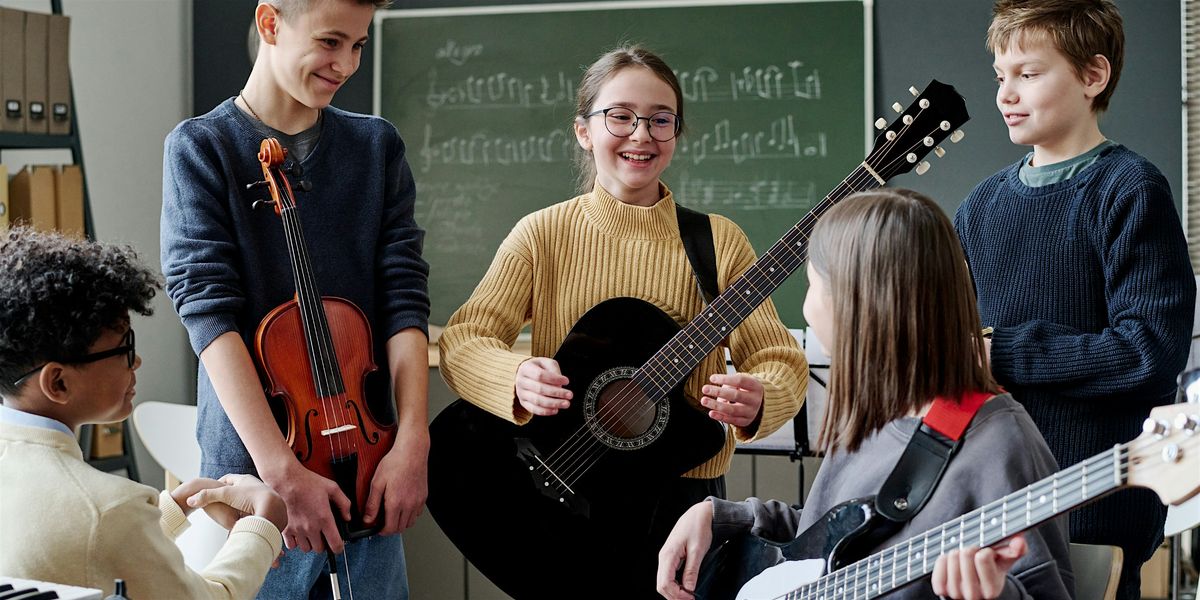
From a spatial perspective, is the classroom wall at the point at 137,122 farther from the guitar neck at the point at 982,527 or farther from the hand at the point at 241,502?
the guitar neck at the point at 982,527

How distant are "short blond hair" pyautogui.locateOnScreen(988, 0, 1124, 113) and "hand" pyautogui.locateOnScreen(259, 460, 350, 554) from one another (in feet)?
4.23

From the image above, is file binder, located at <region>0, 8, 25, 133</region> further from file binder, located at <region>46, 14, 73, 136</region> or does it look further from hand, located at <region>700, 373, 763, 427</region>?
hand, located at <region>700, 373, 763, 427</region>

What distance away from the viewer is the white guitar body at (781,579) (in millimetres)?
1381

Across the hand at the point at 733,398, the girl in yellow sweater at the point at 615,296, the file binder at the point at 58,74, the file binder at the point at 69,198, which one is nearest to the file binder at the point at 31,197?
the file binder at the point at 69,198

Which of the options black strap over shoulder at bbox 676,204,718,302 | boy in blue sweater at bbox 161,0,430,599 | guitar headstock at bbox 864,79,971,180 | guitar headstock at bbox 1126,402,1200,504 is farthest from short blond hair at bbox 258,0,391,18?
guitar headstock at bbox 1126,402,1200,504

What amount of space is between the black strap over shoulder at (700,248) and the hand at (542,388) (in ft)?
1.02

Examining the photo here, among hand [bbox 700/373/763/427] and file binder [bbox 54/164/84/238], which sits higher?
file binder [bbox 54/164/84/238]

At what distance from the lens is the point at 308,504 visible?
5.32 feet

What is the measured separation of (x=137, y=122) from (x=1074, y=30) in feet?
11.5

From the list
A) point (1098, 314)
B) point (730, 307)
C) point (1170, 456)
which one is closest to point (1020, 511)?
point (1170, 456)

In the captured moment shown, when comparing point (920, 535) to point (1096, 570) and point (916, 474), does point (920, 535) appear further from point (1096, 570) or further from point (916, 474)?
point (1096, 570)

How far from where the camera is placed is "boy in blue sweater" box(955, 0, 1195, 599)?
1.65 m

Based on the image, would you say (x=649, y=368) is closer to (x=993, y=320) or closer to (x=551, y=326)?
(x=551, y=326)

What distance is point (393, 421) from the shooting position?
1854 millimetres
